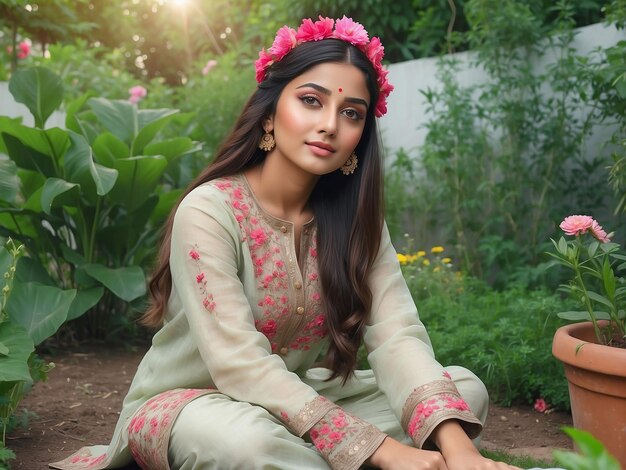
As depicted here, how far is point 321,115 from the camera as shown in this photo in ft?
7.91

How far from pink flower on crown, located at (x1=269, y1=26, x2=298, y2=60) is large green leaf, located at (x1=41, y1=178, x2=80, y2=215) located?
61.6 inches

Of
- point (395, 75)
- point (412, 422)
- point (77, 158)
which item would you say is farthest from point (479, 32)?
point (412, 422)

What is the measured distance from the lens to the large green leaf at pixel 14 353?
2322mm

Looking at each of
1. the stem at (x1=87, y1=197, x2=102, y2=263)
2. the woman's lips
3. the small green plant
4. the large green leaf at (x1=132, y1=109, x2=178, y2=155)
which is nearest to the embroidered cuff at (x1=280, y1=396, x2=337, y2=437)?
the woman's lips

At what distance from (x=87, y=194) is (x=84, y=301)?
526 millimetres

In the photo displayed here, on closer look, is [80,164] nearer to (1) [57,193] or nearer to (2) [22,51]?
(1) [57,193]

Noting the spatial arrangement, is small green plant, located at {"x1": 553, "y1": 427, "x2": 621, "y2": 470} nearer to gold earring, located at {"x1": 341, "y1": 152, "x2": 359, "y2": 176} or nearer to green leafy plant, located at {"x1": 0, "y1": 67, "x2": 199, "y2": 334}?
gold earring, located at {"x1": 341, "y1": 152, "x2": 359, "y2": 176}

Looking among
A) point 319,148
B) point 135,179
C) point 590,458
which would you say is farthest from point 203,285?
point 135,179

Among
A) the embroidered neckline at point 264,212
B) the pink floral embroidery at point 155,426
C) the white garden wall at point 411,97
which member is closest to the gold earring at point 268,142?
the embroidered neckline at point 264,212

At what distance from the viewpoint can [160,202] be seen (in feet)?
14.4

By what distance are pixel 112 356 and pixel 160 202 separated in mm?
816

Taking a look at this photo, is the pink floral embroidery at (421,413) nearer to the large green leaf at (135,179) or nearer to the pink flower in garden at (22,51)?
the large green leaf at (135,179)

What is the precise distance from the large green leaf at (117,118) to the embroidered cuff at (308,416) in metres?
2.60

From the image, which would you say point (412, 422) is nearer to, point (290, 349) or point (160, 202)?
point (290, 349)
